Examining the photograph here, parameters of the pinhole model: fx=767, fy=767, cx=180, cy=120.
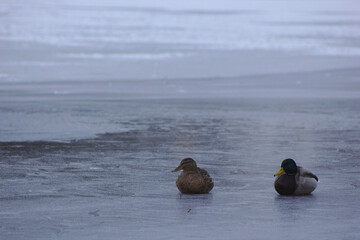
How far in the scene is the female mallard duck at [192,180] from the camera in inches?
283

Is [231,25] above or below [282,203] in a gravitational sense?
above

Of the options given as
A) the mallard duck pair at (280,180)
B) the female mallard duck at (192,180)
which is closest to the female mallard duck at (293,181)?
the mallard duck pair at (280,180)

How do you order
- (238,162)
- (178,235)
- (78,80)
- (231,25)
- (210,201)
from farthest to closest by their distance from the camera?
(231,25) → (78,80) → (238,162) → (210,201) → (178,235)

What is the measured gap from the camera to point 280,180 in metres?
7.14

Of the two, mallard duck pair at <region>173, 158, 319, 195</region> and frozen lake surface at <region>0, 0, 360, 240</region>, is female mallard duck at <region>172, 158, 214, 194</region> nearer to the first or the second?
mallard duck pair at <region>173, 158, 319, 195</region>

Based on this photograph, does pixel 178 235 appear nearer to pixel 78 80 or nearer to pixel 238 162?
pixel 238 162

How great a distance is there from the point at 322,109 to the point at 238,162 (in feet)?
20.8

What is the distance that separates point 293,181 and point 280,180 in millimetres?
120

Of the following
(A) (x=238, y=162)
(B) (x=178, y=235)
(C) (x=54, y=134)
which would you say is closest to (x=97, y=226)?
(B) (x=178, y=235)

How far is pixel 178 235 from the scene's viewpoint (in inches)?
→ 221

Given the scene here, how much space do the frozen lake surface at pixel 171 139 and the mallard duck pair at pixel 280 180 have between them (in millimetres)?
104

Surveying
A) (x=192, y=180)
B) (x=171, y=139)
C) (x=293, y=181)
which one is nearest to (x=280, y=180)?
(x=293, y=181)

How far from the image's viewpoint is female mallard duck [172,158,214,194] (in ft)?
23.6

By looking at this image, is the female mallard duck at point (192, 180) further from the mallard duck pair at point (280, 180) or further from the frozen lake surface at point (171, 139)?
the frozen lake surface at point (171, 139)
